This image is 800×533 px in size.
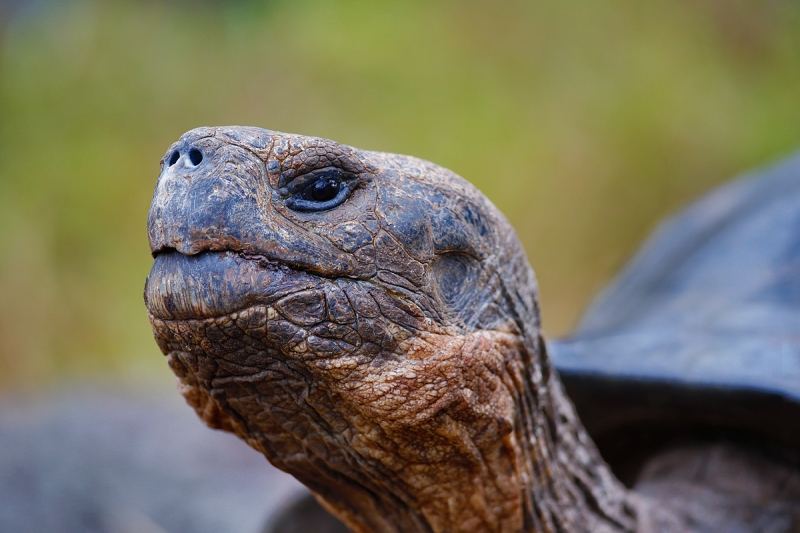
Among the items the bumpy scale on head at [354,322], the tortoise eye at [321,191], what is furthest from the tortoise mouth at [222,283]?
the tortoise eye at [321,191]

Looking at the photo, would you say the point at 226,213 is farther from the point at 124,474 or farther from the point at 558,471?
the point at 124,474

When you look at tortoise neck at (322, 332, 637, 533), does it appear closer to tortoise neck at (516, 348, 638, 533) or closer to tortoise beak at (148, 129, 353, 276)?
tortoise neck at (516, 348, 638, 533)

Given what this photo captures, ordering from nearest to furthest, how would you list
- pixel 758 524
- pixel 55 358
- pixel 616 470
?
pixel 758 524 → pixel 616 470 → pixel 55 358

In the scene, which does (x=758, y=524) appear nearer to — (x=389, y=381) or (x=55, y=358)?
(x=389, y=381)

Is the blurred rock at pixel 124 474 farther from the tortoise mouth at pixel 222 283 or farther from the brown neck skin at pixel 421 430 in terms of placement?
the tortoise mouth at pixel 222 283

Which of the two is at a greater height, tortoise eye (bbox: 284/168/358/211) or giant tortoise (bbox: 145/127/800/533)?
tortoise eye (bbox: 284/168/358/211)

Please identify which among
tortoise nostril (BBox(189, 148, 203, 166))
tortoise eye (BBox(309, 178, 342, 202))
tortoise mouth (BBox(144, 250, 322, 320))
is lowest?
tortoise mouth (BBox(144, 250, 322, 320))

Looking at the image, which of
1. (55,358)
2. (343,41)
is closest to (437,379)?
(55,358)

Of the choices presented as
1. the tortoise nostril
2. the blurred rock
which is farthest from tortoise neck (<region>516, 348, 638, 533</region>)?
the blurred rock

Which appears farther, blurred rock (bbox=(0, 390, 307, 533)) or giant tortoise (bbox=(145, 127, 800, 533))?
blurred rock (bbox=(0, 390, 307, 533))
